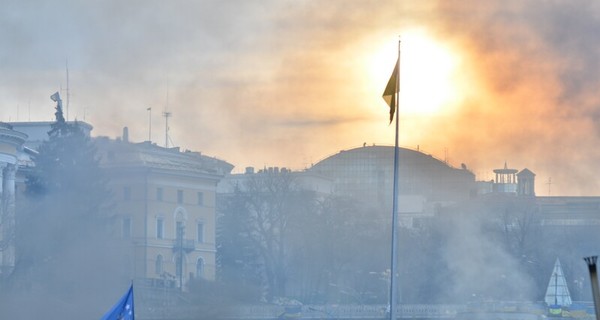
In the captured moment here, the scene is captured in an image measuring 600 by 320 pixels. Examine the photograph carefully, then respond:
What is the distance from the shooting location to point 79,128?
94.4 m

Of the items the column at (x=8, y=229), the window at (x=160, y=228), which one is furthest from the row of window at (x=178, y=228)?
the column at (x=8, y=229)

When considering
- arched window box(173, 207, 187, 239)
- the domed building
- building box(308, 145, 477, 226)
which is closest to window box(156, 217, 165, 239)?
arched window box(173, 207, 187, 239)

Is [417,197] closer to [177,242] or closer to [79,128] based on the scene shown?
[177,242]

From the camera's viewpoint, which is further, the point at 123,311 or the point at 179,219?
the point at 179,219

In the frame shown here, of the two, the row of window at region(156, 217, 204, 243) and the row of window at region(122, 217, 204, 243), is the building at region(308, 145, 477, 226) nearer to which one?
the row of window at region(156, 217, 204, 243)

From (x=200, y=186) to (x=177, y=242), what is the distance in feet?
36.9

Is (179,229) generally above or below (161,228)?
below

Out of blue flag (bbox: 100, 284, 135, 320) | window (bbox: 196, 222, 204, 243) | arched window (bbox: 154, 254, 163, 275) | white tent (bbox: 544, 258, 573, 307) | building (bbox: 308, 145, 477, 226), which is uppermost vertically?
blue flag (bbox: 100, 284, 135, 320)

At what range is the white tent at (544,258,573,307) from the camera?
4011 inches

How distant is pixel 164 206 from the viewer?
115 metres

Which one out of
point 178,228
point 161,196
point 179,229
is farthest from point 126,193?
point 178,228

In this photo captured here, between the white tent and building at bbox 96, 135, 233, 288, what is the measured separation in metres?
18.5

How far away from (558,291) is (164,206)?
23877mm

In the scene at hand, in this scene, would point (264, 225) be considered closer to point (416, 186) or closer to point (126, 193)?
point (126, 193)
